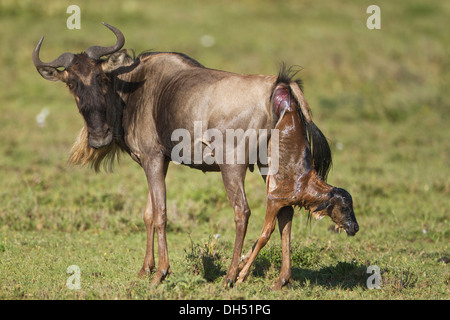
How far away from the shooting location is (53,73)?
6.68 meters

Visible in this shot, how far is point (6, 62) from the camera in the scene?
55.9 feet

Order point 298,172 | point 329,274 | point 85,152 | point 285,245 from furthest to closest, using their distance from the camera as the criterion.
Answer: point 85,152
point 329,274
point 285,245
point 298,172

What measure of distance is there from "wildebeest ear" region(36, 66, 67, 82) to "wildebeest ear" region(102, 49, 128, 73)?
1.35 ft

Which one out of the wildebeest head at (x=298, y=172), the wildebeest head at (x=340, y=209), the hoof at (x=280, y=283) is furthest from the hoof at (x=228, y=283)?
the wildebeest head at (x=340, y=209)

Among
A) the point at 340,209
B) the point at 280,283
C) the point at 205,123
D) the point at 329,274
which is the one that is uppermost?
the point at 205,123

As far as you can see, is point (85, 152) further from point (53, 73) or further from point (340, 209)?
point (340, 209)

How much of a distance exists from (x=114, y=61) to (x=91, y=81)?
0.39m

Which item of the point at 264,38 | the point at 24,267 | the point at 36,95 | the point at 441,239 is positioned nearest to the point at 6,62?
the point at 36,95

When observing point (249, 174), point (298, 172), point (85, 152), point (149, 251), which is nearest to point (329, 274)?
point (298, 172)

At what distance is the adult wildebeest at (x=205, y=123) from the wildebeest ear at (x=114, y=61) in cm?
1

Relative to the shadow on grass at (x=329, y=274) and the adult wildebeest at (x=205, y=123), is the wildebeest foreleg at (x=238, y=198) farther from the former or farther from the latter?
the shadow on grass at (x=329, y=274)

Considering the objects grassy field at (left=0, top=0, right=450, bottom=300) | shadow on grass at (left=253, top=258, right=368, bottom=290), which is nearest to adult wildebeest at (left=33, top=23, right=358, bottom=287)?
shadow on grass at (left=253, top=258, right=368, bottom=290)

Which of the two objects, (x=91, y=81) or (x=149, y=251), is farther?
(x=149, y=251)

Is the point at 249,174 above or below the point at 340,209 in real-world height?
below
